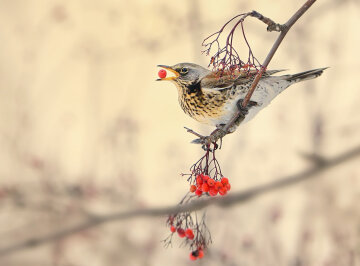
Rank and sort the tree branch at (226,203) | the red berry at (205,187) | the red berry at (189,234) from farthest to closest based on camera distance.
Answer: the tree branch at (226,203) → the red berry at (189,234) → the red berry at (205,187)

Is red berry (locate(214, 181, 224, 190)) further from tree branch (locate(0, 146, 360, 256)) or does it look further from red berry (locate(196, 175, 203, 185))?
tree branch (locate(0, 146, 360, 256))

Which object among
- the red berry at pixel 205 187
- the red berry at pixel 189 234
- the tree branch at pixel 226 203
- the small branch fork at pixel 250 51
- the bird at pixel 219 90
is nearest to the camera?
the small branch fork at pixel 250 51

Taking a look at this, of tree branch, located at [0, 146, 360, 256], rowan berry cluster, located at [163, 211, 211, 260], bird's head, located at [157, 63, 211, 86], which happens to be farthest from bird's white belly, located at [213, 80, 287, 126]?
tree branch, located at [0, 146, 360, 256]

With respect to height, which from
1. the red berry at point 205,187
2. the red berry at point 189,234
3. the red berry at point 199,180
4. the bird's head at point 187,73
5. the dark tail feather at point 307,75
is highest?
the bird's head at point 187,73

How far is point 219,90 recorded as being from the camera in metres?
1.62

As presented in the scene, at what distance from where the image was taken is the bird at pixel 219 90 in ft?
5.24

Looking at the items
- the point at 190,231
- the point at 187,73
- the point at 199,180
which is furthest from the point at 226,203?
the point at 199,180

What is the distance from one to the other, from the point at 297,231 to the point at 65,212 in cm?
179

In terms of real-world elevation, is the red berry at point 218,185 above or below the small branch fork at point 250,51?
below

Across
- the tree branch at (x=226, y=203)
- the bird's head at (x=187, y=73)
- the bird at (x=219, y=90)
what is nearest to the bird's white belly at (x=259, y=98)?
the bird at (x=219, y=90)

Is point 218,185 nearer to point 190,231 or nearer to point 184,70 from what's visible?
point 190,231

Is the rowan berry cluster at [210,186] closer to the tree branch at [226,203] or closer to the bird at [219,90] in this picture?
the bird at [219,90]

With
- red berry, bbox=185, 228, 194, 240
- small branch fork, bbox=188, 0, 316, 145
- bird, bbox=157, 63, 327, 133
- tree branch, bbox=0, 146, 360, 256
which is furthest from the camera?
tree branch, bbox=0, 146, 360, 256

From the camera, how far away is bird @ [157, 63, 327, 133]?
1599mm
